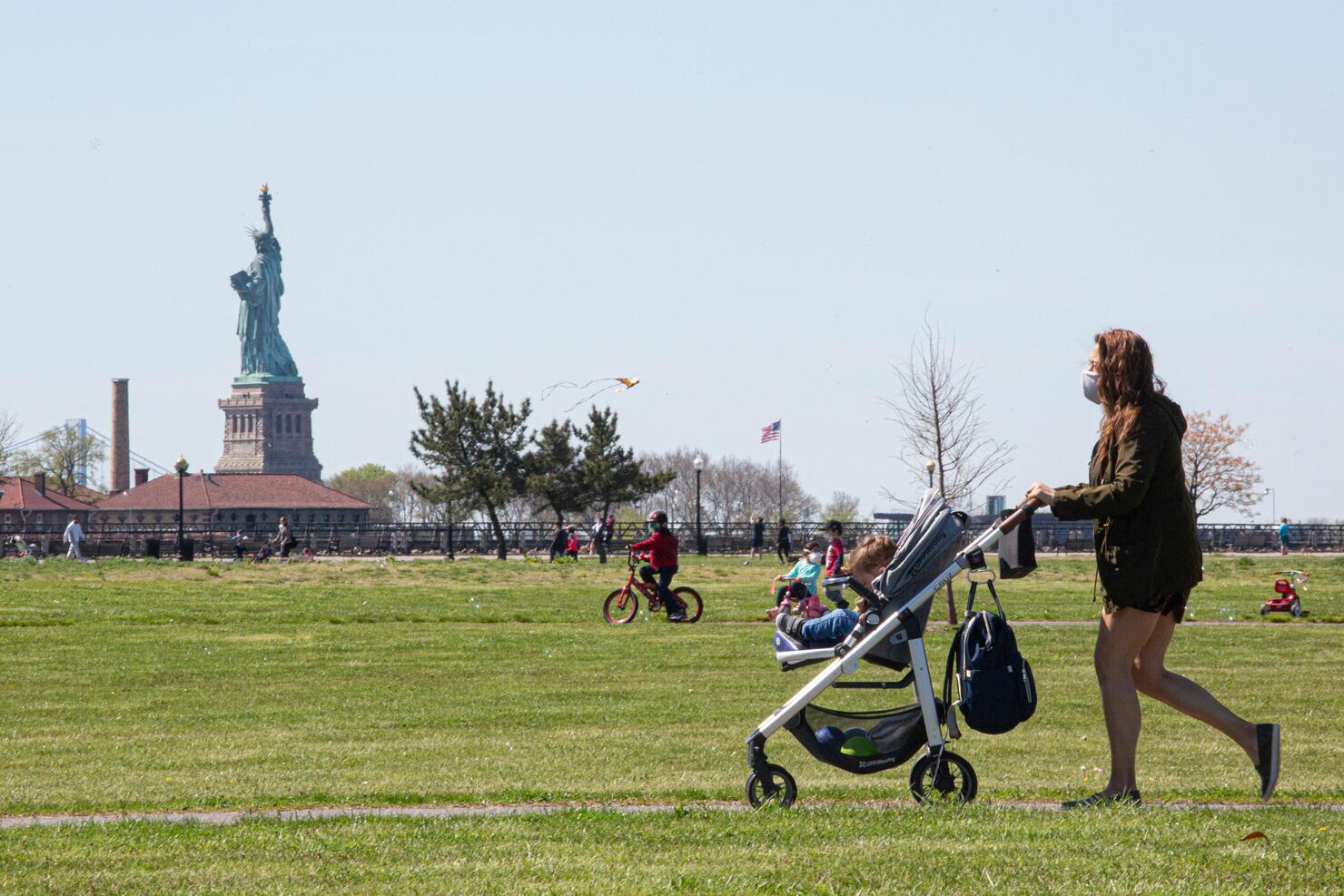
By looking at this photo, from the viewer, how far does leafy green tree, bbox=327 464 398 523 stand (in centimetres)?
18550

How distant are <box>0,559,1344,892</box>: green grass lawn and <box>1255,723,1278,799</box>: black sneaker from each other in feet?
0.47

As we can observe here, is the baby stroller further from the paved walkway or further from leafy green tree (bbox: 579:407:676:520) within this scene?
leafy green tree (bbox: 579:407:676:520)

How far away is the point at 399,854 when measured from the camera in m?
6.34

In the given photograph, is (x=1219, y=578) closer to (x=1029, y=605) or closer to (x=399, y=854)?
(x=1029, y=605)

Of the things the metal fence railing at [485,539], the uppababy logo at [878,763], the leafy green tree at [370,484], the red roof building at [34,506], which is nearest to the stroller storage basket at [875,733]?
the uppababy logo at [878,763]

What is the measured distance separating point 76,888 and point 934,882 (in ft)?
9.43

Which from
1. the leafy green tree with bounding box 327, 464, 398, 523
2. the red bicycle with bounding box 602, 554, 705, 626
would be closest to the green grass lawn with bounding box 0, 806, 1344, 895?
the red bicycle with bounding box 602, 554, 705, 626

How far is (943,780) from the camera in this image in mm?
7605

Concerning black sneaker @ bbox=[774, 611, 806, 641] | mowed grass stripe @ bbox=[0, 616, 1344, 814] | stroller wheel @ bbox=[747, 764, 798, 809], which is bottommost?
mowed grass stripe @ bbox=[0, 616, 1344, 814]

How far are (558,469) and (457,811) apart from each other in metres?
66.1

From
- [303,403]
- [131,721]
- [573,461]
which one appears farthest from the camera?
[303,403]

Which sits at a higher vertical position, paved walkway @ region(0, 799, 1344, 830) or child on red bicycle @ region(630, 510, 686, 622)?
child on red bicycle @ region(630, 510, 686, 622)

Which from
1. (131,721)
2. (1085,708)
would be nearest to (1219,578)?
(1085,708)

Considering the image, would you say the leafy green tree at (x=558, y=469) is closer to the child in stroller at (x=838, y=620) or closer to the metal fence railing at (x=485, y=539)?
the metal fence railing at (x=485, y=539)
